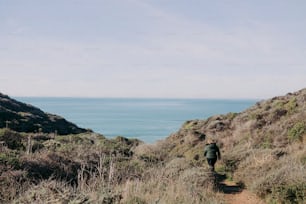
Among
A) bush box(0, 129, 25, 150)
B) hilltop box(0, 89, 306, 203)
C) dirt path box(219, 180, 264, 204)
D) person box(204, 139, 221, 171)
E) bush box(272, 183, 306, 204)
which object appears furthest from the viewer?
bush box(0, 129, 25, 150)

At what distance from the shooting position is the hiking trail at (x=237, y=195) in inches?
487

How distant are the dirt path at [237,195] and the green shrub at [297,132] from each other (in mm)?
8000

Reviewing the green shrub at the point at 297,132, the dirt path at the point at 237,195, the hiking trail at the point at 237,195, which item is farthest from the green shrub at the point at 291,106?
the dirt path at the point at 237,195

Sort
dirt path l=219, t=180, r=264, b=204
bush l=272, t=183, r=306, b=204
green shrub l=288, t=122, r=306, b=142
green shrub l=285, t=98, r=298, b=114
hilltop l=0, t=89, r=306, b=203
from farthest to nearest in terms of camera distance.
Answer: green shrub l=285, t=98, r=298, b=114 < green shrub l=288, t=122, r=306, b=142 < dirt path l=219, t=180, r=264, b=204 < bush l=272, t=183, r=306, b=204 < hilltop l=0, t=89, r=306, b=203

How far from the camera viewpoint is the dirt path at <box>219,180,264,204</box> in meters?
12.4

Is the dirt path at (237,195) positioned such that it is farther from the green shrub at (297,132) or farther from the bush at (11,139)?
the bush at (11,139)

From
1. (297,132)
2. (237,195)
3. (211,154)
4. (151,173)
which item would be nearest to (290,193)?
(237,195)

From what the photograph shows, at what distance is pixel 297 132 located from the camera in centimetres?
2148

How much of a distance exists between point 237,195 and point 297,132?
384 inches

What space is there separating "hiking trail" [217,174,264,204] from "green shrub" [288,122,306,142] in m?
7.85

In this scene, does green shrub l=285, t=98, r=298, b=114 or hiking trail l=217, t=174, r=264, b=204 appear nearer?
hiking trail l=217, t=174, r=264, b=204

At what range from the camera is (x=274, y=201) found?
455 inches

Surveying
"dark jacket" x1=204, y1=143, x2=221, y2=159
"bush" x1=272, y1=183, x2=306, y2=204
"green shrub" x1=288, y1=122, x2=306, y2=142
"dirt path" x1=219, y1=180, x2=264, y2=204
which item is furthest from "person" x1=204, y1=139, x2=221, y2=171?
"green shrub" x1=288, y1=122, x2=306, y2=142

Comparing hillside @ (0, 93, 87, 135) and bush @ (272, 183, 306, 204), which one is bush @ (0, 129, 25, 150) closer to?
hillside @ (0, 93, 87, 135)
